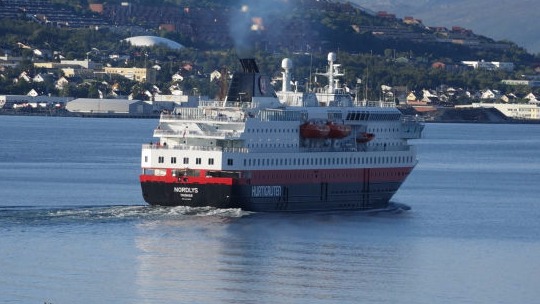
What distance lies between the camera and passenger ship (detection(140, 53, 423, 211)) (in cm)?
6178

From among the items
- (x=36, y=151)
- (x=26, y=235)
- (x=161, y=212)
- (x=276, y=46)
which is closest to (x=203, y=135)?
(x=161, y=212)

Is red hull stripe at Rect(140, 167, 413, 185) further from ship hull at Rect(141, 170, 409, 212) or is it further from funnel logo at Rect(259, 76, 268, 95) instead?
funnel logo at Rect(259, 76, 268, 95)

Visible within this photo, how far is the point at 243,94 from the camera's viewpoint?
65188mm

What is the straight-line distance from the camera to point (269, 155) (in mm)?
63000

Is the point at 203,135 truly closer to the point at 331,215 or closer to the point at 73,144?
the point at 331,215

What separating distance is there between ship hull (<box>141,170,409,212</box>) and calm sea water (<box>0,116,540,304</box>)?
39cm

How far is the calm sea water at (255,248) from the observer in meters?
48.3

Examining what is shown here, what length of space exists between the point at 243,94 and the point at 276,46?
95.6m

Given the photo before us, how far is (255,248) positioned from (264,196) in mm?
6684

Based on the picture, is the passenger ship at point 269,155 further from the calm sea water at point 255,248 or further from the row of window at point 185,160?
the calm sea water at point 255,248

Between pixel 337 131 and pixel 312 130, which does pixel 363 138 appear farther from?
pixel 312 130

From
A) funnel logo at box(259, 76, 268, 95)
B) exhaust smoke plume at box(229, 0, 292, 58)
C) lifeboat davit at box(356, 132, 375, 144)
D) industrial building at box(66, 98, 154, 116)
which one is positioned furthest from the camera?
industrial building at box(66, 98, 154, 116)

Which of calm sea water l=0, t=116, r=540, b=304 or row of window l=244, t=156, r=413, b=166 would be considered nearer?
calm sea water l=0, t=116, r=540, b=304

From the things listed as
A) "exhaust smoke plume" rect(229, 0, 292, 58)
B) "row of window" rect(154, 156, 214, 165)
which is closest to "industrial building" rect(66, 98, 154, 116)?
"exhaust smoke plume" rect(229, 0, 292, 58)
